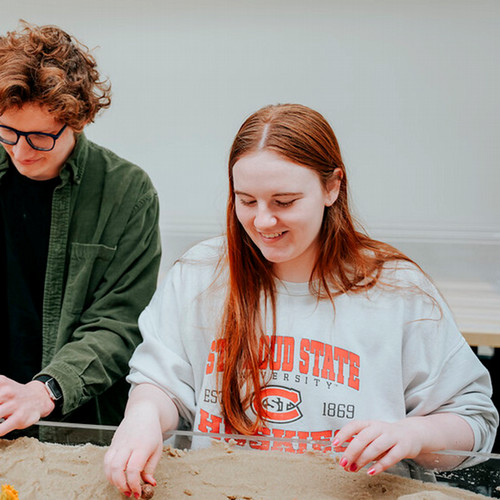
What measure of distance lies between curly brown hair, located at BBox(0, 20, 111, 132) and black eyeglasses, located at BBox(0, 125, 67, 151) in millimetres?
48

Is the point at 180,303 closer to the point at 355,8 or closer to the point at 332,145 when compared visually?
the point at 332,145

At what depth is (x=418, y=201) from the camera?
2.50 meters

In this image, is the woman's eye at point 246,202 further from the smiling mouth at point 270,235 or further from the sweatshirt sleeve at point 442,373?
the sweatshirt sleeve at point 442,373

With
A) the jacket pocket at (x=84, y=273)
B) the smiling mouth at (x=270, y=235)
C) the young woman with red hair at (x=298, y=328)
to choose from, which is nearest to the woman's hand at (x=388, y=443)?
the young woman with red hair at (x=298, y=328)

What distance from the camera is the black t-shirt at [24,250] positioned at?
161cm

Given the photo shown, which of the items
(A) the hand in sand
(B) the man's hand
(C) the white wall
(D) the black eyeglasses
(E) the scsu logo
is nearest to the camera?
(A) the hand in sand

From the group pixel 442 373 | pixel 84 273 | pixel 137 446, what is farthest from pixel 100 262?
pixel 442 373

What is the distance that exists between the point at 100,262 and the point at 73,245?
0.08 metres

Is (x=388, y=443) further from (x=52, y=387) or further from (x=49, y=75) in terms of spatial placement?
(x=49, y=75)

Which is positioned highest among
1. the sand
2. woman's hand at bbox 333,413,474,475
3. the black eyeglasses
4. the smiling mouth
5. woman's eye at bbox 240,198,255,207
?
the black eyeglasses

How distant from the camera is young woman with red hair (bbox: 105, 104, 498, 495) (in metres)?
1.21

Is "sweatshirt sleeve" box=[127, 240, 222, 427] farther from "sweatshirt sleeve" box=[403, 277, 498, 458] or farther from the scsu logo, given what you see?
"sweatshirt sleeve" box=[403, 277, 498, 458]

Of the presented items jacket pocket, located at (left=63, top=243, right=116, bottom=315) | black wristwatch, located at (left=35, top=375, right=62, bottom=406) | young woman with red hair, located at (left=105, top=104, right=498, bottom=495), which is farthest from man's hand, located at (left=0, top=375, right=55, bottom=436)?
jacket pocket, located at (left=63, top=243, right=116, bottom=315)

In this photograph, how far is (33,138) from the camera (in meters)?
1.43
